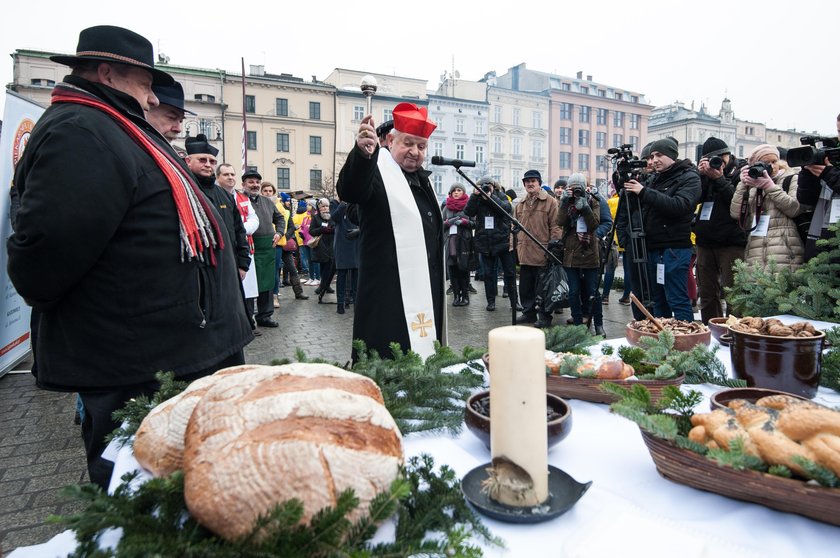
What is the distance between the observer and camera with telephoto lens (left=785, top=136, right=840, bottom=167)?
2.94m

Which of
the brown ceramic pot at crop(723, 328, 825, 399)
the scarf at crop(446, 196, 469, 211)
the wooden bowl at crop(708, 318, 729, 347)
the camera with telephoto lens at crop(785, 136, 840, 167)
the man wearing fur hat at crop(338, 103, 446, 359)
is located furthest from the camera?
the scarf at crop(446, 196, 469, 211)

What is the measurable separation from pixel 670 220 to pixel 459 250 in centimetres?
454

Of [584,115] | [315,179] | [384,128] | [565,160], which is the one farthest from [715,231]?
[584,115]

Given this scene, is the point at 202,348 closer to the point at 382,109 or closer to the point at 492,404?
the point at 492,404

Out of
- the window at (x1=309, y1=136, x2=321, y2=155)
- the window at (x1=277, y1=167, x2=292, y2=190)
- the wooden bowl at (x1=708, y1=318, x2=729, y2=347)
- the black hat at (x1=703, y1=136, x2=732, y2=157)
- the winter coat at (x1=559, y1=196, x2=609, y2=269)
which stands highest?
the window at (x1=309, y1=136, x2=321, y2=155)

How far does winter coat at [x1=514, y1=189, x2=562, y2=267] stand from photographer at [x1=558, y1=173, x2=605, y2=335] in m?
0.22

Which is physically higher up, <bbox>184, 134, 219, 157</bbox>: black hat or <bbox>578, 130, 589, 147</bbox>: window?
<bbox>578, 130, 589, 147</bbox>: window

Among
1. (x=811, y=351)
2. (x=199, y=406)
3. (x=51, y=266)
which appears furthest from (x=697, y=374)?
(x=51, y=266)

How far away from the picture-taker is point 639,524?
88cm

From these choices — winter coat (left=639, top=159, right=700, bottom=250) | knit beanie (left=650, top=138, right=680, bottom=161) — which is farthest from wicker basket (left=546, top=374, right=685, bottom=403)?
knit beanie (left=650, top=138, right=680, bottom=161)

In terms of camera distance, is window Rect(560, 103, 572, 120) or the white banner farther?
window Rect(560, 103, 572, 120)

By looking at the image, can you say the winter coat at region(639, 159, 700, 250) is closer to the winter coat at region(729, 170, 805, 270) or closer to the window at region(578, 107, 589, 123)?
the winter coat at region(729, 170, 805, 270)

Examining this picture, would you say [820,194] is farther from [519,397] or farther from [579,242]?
[519,397]

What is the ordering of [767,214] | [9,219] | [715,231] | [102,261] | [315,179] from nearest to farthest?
[102,261]
[9,219]
[767,214]
[715,231]
[315,179]
